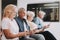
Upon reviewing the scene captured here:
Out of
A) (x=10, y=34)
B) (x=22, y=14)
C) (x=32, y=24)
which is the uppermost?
(x=22, y=14)

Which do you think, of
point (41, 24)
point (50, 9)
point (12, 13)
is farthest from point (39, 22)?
point (12, 13)

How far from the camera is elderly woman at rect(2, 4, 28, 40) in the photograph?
1.43 m

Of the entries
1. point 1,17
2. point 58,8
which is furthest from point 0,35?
point 58,8

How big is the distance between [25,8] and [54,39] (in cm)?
46

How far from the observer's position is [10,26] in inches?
56.6

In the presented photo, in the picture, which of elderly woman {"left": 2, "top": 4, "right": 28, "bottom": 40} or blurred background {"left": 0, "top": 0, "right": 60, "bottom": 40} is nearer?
blurred background {"left": 0, "top": 0, "right": 60, "bottom": 40}

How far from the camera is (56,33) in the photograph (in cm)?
132

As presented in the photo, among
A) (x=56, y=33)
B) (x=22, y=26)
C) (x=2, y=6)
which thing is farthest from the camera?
(x=2, y=6)

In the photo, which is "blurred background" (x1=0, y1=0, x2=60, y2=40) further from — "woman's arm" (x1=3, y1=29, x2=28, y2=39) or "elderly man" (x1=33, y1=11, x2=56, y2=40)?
"woman's arm" (x1=3, y1=29, x2=28, y2=39)

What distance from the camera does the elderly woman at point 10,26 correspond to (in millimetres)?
1426

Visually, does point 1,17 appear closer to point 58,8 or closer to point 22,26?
point 22,26

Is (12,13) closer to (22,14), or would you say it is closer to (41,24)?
(22,14)

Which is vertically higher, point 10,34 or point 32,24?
point 32,24

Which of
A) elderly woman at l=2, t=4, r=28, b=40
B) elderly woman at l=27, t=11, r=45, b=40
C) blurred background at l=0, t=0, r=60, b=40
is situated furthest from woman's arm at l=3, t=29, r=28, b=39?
blurred background at l=0, t=0, r=60, b=40
